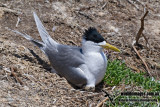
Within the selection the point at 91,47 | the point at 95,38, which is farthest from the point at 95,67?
the point at 95,38

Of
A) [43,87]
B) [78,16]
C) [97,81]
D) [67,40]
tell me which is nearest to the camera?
[43,87]

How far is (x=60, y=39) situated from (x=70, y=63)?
1248 millimetres

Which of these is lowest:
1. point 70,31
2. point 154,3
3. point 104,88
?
point 104,88

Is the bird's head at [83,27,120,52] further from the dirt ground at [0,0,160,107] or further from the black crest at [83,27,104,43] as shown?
the dirt ground at [0,0,160,107]

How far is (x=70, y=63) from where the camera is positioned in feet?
18.8

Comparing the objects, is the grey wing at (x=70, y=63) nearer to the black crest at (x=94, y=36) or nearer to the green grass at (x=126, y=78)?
the black crest at (x=94, y=36)

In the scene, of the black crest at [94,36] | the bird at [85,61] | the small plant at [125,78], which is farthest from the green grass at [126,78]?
the black crest at [94,36]

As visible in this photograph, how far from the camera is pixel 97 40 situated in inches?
222

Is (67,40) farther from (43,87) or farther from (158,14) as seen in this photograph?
(158,14)

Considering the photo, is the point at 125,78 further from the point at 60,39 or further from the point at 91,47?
the point at 60,39

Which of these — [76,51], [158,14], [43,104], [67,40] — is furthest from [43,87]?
[158,14]

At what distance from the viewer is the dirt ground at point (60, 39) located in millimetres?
5180

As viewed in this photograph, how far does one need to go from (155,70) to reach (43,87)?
2.52 meters

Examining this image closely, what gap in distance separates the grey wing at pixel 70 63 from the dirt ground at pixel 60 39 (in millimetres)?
147
